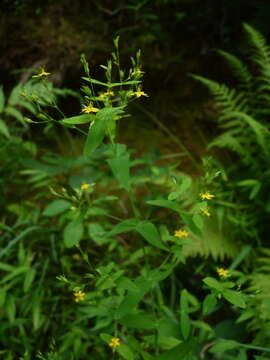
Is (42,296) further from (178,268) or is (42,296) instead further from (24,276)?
(178,268)

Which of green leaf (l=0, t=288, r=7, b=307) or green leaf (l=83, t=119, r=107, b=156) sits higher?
green leaf (l=83, t=119, r=107, b=156)

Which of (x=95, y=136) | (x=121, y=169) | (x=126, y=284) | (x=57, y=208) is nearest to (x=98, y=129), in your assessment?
(x=95, y=136)

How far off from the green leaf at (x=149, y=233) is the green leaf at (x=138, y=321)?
0.25 metres

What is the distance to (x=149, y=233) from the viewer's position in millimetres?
1158

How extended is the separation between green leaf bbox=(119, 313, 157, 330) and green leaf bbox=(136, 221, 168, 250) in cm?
25

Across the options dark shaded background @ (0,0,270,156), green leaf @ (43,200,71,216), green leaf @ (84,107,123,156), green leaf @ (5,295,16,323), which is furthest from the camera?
dark shaded background @ (0,0,270,156)

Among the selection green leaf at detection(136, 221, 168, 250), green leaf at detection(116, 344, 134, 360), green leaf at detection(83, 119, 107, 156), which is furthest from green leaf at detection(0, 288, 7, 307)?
green leaf at detection(83, 119, 107, 156)

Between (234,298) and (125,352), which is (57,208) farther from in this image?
(234,298)

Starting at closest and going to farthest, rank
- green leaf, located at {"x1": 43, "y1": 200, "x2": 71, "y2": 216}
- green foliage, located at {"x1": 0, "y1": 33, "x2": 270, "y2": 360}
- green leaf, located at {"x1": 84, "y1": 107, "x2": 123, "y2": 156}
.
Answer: green leaf, located at {"x1": 84, "y1": 107, "x2": 123, "y2": 156}, green foliage, located at {"x1": 0, "y1": 33, "x2": 270, "y2": 360}, green leaf, located at {"x1": 43, "y1": 200, "x2": 71, "y2": 216}

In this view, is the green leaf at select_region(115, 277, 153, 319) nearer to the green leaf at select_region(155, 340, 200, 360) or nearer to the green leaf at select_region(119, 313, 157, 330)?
the green leaf at select_region(119, 313, 157, 330)

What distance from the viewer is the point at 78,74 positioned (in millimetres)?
2932

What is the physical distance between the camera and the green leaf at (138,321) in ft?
3.98

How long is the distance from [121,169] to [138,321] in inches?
19.3

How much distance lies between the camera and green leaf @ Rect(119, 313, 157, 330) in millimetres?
1212
